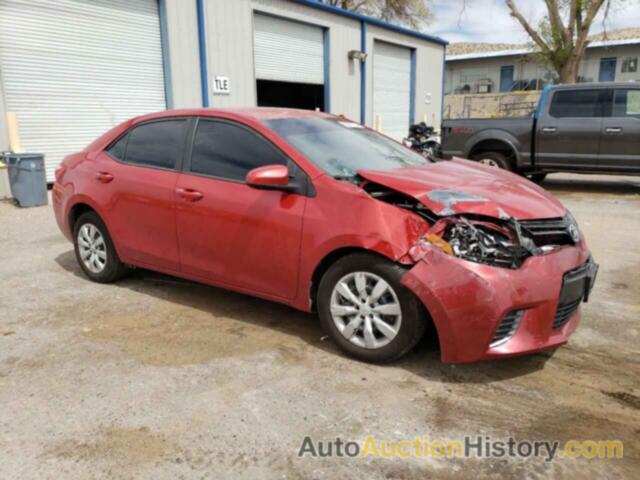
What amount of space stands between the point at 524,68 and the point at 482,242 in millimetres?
39848

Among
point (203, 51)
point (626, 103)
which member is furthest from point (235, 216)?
point (203, 51)

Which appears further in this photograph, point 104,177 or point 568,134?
point 568,134

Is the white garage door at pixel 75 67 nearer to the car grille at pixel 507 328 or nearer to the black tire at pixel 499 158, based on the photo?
the black tire at pixel 499 158

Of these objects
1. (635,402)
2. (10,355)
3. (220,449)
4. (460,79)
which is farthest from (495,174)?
(460,79)

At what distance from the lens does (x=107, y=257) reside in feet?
16.4

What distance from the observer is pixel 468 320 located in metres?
3.08

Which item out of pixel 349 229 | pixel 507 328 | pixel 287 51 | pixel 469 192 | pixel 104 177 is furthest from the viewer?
pixel 287 51

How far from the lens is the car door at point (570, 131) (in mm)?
9953

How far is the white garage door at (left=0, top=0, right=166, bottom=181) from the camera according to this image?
34.3ft

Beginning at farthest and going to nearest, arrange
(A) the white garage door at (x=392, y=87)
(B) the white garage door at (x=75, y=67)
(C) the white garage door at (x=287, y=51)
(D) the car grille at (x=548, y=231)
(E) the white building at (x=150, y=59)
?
(A) the white garage door at (x=392, y=87)
(C) the white garage door at (x=287, y=51)
(E) the white building at (x=150, y=59)
(B) the white garage door at (x=75, y=67)
(D) the car grille at (x=548, y=231)

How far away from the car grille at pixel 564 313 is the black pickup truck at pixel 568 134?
7.52 meters

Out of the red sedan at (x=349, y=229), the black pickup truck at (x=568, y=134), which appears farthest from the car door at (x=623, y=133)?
the red sedan at (x=349, y=229)

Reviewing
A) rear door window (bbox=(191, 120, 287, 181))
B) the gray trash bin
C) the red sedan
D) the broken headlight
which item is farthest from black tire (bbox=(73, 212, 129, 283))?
the gray trash bin

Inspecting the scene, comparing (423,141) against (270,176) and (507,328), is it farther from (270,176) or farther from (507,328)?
(507,328)
